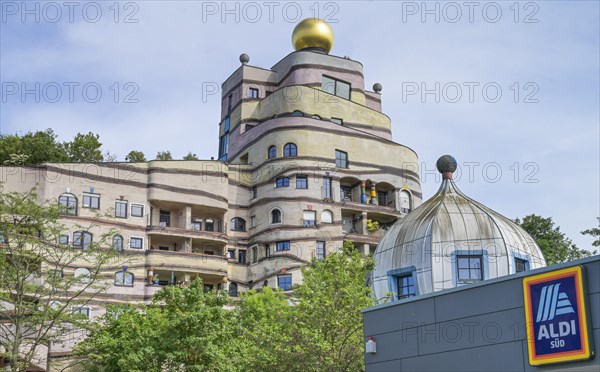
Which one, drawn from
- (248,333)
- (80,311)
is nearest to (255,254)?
(80,311)

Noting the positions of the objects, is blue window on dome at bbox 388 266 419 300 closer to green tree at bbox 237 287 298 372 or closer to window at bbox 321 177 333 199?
green tree at bbox 237 287 298 372

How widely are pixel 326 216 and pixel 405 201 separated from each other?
5.39 metres

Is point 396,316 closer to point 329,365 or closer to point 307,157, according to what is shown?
point 329,365

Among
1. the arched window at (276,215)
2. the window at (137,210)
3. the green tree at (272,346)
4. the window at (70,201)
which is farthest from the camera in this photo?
the arched window at (276,215)

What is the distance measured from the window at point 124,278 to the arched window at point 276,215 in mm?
7524

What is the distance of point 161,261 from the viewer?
125 ft

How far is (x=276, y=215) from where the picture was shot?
41.0 meters

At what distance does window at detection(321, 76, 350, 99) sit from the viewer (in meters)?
46.8

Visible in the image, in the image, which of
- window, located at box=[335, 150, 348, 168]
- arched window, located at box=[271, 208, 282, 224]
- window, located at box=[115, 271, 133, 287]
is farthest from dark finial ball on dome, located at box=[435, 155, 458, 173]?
window, located at box=[115, 271, 133, 287]

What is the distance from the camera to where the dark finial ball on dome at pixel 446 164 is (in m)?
26.6

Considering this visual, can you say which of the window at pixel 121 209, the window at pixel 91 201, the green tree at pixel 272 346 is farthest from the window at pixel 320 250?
the green tree at pixel 272 346

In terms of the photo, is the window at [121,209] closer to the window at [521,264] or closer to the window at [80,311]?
the window at [80,311]

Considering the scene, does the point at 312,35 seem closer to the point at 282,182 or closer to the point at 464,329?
the point at 282,182

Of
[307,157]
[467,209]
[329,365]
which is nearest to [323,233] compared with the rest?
[307,157]
